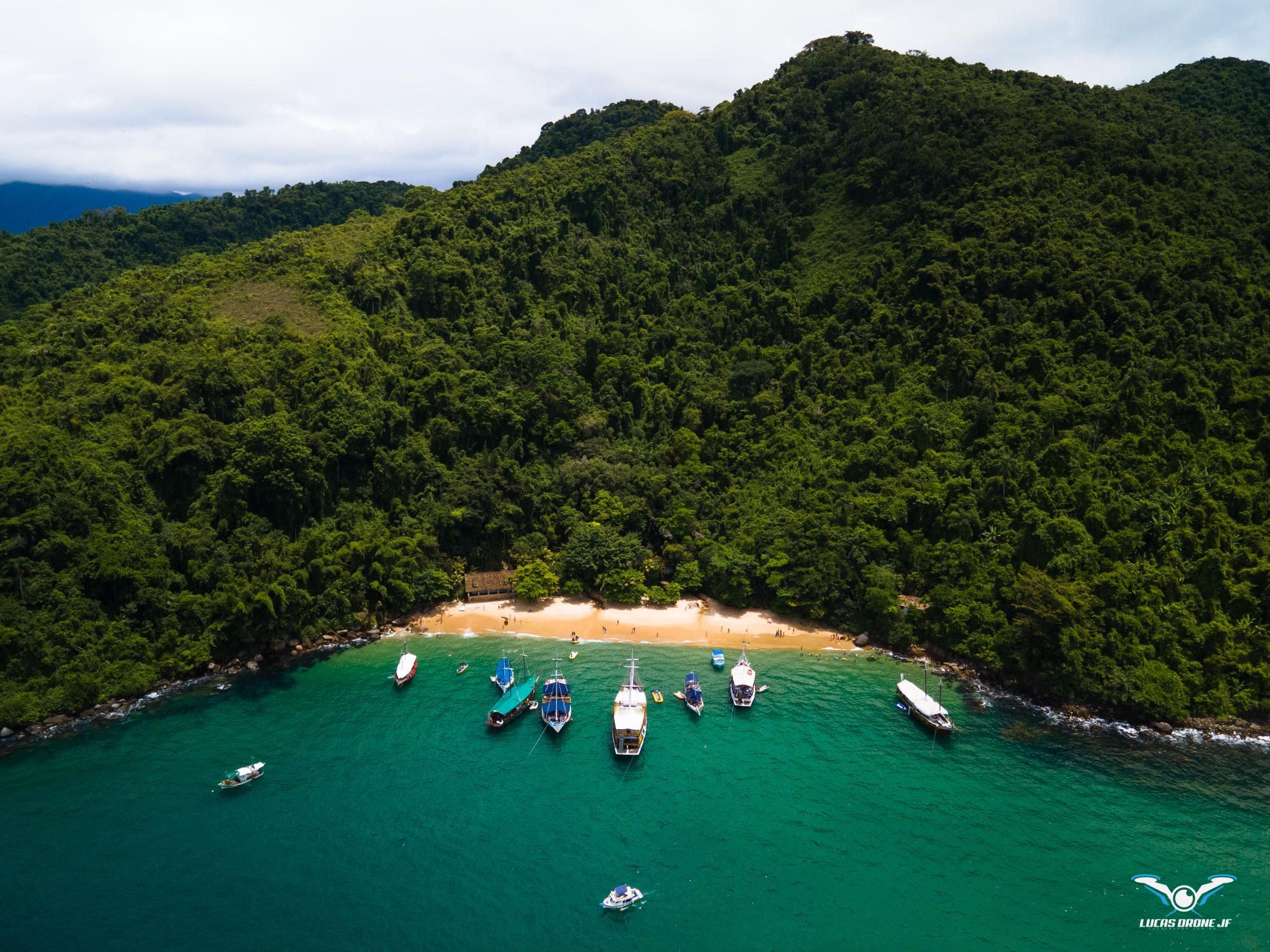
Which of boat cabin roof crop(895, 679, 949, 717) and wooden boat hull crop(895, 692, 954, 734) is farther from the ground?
boat cabin roof crop(895, 679, 949, 717)

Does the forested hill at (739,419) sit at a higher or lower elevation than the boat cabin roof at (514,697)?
higher

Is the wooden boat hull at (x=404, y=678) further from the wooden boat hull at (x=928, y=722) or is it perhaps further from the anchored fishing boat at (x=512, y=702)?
the wooden boat hull at (x=928, y=722)

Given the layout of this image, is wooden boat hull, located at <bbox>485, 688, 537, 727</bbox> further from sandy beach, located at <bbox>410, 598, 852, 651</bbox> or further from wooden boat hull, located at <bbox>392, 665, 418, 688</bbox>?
sandy beach, located at <bbox>410, 598, 852, 651</bbox>

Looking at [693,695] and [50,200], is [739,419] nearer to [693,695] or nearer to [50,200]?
[693,695]

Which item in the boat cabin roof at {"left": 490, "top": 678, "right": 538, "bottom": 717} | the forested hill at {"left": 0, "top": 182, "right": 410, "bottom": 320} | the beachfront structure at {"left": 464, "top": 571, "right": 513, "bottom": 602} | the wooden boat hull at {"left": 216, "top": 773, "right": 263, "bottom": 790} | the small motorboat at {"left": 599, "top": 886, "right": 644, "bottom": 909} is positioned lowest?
the small motorboat at {"left": 599, "top": 886, "right": 644, "bottom": 909}

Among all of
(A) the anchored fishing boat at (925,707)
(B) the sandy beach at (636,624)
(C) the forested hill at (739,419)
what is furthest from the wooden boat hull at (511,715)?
(A) the anchored fishing boat at (925,707)

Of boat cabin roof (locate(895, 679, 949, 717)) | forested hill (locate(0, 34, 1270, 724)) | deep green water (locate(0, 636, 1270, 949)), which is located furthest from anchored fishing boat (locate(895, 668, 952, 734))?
forested hill (locate(0, 34, 1270, 724))

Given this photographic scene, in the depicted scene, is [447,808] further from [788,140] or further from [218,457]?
[788,140]
